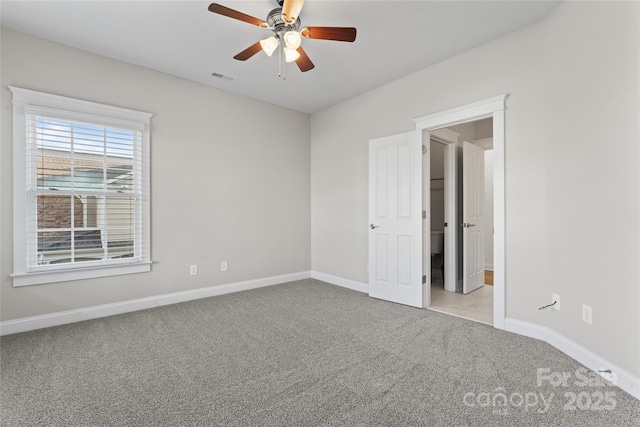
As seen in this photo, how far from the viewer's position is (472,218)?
432 centimetres

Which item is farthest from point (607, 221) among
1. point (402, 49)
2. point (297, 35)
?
point (297, 35)

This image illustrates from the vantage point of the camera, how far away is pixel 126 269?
3.42 meters

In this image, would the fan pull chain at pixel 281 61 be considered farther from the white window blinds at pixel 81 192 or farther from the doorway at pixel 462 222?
the doorway at pixel 462 222

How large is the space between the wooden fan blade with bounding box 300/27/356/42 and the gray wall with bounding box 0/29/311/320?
2.31 m

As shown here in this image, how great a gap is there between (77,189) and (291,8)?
2830 millimetres

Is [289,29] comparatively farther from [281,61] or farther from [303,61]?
[281,61]

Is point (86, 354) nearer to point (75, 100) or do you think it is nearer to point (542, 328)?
point (75, 100)

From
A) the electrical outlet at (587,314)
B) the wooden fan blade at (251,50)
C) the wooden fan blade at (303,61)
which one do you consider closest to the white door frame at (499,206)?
the electrical outlet at (587,314)

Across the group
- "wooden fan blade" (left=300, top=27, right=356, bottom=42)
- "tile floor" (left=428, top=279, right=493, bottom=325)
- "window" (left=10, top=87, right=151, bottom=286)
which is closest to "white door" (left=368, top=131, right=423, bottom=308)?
"tile floor" (left=428, top=279, right=493, bottom=325)

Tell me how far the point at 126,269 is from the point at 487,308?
13.9 ft

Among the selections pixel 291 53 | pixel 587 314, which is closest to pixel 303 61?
pixel 291 53

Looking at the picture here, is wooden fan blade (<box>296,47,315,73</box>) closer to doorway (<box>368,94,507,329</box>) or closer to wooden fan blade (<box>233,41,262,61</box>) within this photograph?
wooden fan blade (<box>233,41,262,61</box>)

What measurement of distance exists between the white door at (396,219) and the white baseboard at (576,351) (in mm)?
1033

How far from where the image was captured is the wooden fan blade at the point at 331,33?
7.23ft
